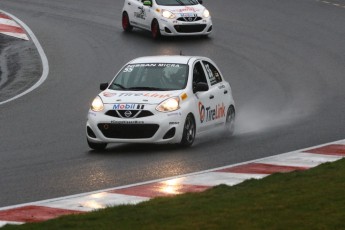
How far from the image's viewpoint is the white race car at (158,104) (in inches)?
694

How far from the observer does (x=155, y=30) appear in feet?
108

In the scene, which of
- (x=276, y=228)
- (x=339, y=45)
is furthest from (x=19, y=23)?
(x=276, y=228)

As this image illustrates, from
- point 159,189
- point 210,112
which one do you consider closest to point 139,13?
point 210,112

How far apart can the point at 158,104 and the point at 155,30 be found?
1540 cm

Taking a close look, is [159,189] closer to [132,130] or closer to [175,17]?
[132,130]

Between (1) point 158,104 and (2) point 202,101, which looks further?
(2) point 202,101

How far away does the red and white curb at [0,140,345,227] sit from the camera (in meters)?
12.5

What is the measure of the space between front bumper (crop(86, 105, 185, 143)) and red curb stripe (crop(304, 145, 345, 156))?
2093 mm

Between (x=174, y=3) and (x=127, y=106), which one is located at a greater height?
(x=127, y=106)

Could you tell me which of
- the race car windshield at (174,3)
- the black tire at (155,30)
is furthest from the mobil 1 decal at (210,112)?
the race car windshield at (174,3)

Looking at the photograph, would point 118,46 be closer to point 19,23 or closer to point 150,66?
point 19,23

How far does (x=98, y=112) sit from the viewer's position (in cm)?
1786

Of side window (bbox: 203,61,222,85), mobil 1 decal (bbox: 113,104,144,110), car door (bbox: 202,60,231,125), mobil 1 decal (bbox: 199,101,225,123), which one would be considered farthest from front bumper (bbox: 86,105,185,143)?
side window (bbox: 203,61,222,85)

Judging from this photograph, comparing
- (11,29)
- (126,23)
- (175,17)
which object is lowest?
(11,29)
